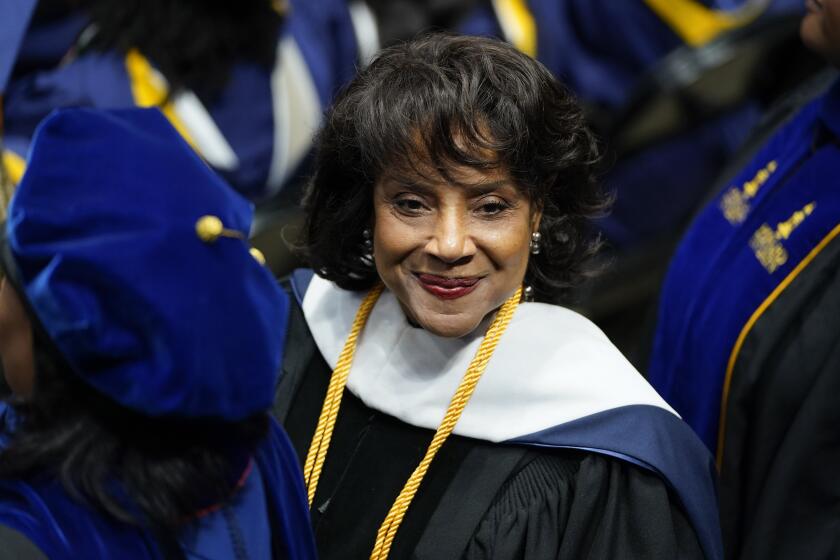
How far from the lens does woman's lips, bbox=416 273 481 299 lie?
59.4 inches

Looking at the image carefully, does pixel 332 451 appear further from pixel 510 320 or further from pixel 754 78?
pixel 754 78

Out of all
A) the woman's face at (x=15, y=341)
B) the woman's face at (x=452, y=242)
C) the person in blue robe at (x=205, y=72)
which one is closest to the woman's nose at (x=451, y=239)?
the woman's face at (x=452, y=242)

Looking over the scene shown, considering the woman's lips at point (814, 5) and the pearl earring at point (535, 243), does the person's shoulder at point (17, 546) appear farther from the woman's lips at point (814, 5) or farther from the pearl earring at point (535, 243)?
the woman's lips at point (814, 5)

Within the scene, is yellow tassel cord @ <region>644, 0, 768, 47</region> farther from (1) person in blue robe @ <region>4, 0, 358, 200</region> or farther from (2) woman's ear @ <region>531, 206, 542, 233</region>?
(2) woman's ear @ <region>531, 206, 542, 233</region>

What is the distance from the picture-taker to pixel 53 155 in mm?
1068

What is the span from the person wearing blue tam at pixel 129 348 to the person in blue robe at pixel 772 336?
917mm

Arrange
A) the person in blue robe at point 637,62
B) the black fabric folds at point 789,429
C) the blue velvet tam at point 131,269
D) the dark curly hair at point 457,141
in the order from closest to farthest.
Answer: the blue velvet tam at point 131,269 → the dark curly hair at point 457,141 → the black fabric folds at point 789,429 → the person in blue robe at point 637,62

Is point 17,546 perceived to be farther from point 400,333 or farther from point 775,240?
point 775,240

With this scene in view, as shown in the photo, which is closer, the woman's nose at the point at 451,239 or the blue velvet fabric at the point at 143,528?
the blue velvet fabric at the point at 143,528

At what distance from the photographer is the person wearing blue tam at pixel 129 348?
1051 mm

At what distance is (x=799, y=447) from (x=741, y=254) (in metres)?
0.42

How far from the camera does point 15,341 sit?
112 centimetres

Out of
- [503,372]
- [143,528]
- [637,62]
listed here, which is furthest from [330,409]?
[637,62]

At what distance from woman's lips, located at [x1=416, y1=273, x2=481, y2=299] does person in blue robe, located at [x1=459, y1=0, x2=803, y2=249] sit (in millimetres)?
1722
